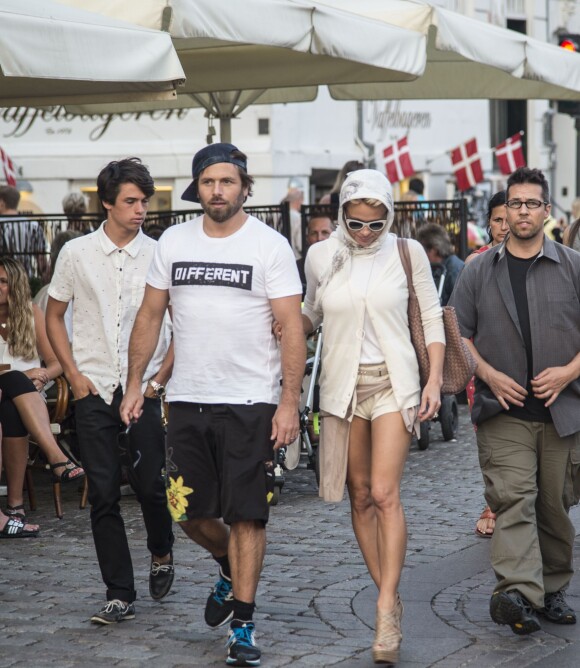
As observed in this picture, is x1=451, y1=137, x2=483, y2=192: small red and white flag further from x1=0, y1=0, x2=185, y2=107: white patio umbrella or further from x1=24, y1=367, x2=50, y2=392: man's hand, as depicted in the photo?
x1=0, y1=0, x2=185, y2=107: white patio umbrella

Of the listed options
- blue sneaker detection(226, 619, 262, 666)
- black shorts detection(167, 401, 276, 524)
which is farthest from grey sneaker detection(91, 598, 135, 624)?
blue sneaker detection(226, 619, 262, 666)

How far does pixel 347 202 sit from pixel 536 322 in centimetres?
100

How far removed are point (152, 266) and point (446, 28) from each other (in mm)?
5284

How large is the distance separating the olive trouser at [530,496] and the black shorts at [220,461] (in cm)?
102

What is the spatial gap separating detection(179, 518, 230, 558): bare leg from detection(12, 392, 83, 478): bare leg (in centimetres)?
301

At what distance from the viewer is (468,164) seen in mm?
24656

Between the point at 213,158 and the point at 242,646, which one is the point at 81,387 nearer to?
Answer: the point at 213,158

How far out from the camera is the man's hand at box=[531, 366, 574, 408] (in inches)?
247

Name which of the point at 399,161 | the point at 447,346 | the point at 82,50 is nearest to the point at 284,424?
the point at 447,346

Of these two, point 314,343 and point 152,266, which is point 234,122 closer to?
point 314,343

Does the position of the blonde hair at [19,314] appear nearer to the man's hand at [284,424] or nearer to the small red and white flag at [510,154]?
the man's hand at [284,424]

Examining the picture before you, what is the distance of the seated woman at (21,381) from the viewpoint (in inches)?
353

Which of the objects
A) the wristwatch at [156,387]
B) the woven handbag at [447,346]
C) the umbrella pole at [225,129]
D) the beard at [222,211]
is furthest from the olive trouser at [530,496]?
the umbrella pole at [225,129]

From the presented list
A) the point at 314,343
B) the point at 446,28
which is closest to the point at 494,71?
→ the point at 446,28
